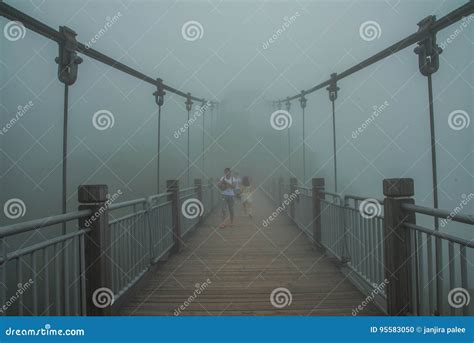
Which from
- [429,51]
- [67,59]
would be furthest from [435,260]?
[67,59]

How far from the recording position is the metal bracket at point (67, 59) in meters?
3.50

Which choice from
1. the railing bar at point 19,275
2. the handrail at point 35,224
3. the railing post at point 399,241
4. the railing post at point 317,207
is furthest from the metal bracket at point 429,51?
the railing bar at point 19,275

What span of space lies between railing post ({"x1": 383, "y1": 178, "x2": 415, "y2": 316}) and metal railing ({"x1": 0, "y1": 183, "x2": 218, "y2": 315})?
96.7 inches

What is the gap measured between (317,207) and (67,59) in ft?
14.1

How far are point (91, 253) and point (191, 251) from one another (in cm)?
319

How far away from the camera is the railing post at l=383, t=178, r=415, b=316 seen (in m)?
2.83

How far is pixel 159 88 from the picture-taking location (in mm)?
6707

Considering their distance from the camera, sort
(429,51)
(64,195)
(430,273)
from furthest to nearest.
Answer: (429,51), (64,195), (430,273)

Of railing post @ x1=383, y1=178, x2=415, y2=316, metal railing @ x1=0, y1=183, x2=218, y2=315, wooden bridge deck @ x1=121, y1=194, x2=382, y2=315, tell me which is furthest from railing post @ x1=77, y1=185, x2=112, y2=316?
railing post @ x1=383, y1=178, x2=415, y2=316

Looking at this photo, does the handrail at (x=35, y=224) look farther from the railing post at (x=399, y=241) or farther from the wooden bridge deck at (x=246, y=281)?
the railing post at (x=399, y=241)

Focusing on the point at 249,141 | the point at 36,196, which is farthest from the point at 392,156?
the point at 36,196

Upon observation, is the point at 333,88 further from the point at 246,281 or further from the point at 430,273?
the point at 430,273

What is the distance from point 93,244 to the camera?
288 centimetres

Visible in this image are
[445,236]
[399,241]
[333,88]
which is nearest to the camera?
[445,236]
